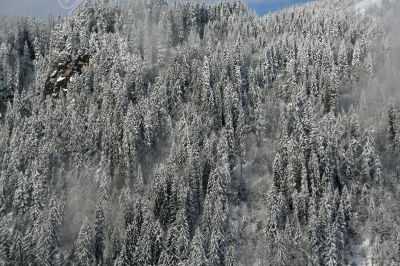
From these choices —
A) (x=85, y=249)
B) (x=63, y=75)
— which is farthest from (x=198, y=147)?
(x=63, y=75)

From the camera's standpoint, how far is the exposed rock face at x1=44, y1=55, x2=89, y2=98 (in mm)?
150750

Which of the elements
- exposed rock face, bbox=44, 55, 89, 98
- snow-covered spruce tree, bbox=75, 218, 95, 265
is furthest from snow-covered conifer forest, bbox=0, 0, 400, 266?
exposed rock face, bbox=44, 55, 89, 98

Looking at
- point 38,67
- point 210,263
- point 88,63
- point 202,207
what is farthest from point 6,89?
point 210,263

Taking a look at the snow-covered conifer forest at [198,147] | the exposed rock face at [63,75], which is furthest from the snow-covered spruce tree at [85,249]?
the exposed rock face at [63,75]

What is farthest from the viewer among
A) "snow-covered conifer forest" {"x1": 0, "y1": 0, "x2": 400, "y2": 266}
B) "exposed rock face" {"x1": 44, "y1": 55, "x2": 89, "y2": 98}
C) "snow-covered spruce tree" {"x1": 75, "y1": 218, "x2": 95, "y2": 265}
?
"exposed rock face" {"x1": 44, "y1": 55, "x2": 89, "y2": 98}

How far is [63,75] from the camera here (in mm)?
154000

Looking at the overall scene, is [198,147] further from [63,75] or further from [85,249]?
[63,75]

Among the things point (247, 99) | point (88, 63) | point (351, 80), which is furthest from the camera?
point (88, 63)

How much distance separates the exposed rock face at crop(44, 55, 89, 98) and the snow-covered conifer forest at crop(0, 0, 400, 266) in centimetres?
52

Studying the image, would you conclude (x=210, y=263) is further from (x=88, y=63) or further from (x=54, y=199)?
(x=88, y=63)

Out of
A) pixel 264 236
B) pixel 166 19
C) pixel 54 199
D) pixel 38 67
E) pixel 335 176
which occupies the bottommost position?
pixel 264 236

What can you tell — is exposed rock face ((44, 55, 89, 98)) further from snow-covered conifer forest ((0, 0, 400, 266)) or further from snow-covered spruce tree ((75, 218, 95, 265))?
snow-covered spruce tree ((75, 218, 95, 265))

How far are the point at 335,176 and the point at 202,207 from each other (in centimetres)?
3056

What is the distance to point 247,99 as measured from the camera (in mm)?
131375
